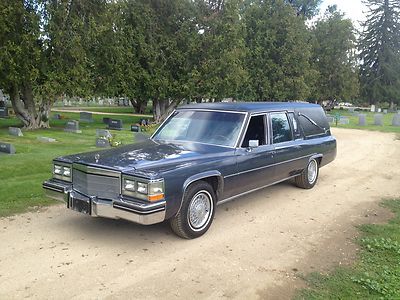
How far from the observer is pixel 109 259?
A: 420cm

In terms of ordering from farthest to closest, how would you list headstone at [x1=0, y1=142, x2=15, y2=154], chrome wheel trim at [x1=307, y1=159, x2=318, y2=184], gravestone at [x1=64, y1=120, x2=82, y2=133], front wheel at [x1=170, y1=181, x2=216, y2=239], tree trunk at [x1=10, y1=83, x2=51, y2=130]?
tree trunk at [x1=10, y1=83, x2=51, y2=130] < gravestone at [x1=64, y1=120, x2=82, y2=133] < headstone at [x1=0, y1=142, x2=15, y2=154] < chrome wheel trim at [x1=307, y1=159, x2=318, y2=184] < front wheel at [x1=170, y1=181, x2=216, y2=239]

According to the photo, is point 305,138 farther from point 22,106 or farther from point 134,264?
point 22,106

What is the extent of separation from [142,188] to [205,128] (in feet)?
6.73

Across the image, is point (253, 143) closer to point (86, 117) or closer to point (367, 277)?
point (367, 277)

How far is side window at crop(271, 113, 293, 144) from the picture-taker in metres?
6.54

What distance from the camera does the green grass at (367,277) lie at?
11.7 feet

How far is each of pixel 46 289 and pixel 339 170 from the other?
8.30m

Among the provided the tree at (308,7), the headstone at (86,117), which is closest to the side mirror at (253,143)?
the headstone at (86,117)

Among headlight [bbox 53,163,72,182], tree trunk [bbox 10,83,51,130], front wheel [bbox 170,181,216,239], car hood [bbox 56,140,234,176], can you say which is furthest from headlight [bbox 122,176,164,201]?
tree trunk [bbox 10,83,51,130]

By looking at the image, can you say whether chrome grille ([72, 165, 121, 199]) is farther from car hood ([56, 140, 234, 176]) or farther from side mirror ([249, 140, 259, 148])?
side mirror ([249, 140, 259, 148])

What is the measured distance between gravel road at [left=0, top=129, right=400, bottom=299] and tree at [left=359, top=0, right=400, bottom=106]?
59391mm

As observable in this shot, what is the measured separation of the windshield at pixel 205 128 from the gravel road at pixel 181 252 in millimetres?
1250

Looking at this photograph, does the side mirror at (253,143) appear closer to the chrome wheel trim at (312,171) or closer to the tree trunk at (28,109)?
the chrome wheel trim at (312,171)

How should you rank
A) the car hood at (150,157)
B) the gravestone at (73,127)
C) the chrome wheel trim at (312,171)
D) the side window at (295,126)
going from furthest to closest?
1. the gravestone at (73,127)
2. the chrome wheel trim at (312,171)
3. the side window at (295,126)
4. the car hood at (150,157)
